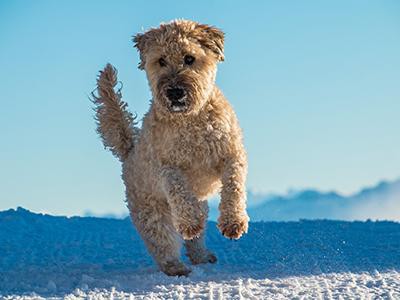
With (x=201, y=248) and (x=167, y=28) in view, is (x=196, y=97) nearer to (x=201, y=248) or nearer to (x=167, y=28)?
(x=167, y=28)

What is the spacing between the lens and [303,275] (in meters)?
6.43

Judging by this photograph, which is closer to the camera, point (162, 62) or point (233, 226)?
point (233, 226)

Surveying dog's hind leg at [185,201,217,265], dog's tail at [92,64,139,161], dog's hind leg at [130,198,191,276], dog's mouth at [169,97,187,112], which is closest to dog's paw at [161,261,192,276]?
dog's hind leg at [130,198,191,276]

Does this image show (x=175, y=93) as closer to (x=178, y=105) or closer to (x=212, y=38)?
(x=178, y=105)

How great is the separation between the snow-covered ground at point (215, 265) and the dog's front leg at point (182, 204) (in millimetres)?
407

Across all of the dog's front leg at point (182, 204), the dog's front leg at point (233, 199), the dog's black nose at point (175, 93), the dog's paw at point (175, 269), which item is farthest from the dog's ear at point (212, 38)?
the dog's paw at point (175, 269)

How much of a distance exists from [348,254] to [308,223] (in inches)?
92.2

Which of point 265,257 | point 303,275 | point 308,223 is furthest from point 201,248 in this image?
point 308,223

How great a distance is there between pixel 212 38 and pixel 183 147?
858 millimetres

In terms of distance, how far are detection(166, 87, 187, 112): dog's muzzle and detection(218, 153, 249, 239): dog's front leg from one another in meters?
0.62

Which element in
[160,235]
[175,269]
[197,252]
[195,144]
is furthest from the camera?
[197,252]

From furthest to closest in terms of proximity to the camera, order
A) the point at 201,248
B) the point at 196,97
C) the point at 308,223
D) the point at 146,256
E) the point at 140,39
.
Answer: the point at 308,223, the point at 146,256, the point at 201,248, the point at 140,39, the point at 196,97

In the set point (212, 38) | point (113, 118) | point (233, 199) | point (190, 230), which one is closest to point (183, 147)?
point (233, 199)

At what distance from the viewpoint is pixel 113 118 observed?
7387 millimetres
